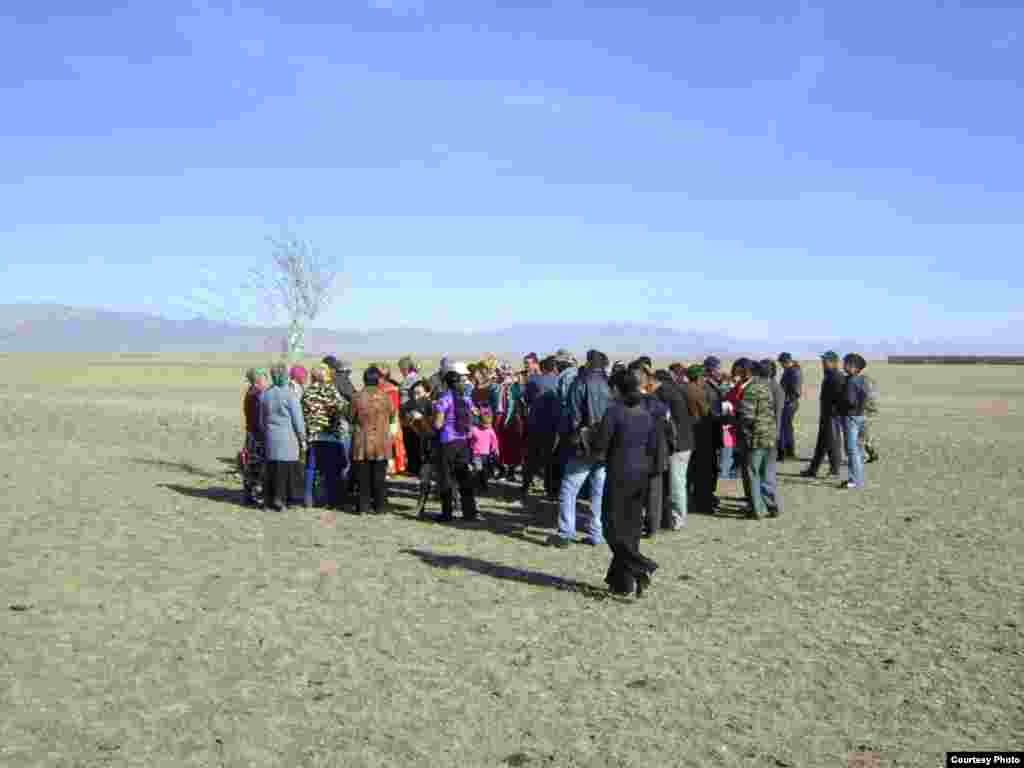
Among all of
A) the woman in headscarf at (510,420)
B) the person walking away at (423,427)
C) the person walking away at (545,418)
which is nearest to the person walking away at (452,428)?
the person walking away at (423,427)

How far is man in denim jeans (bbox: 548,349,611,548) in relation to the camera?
31.9 ft

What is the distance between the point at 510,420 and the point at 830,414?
550 centimetres

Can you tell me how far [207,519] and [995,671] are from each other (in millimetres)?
8900

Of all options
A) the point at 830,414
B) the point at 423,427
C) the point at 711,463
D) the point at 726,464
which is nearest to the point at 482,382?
the point at 423,427

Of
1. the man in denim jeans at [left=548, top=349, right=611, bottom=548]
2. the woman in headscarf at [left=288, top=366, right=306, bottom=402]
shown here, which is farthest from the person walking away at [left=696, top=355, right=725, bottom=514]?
the woman in headscarf at [left=288, top=366, right=306, bottom=402]

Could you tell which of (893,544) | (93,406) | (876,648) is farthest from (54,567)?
(93,406)

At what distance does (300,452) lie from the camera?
12109 millimetres

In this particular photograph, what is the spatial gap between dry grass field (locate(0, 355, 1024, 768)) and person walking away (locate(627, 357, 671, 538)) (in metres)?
0.29

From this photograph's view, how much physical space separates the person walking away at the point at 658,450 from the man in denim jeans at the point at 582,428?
42 cm

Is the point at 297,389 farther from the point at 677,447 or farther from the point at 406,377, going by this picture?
the point at 677,447

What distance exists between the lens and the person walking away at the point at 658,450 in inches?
375

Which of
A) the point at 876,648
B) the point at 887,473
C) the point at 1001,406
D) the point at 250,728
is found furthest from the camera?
the point at 1001,406

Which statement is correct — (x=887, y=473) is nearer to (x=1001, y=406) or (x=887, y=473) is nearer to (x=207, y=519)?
(x=207, y=519)

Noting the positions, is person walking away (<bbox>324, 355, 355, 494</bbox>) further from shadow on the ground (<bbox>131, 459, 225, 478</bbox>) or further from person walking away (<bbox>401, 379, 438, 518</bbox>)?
shadow on the ground (<bbox>131, 459, 225, 478</bbox>)
